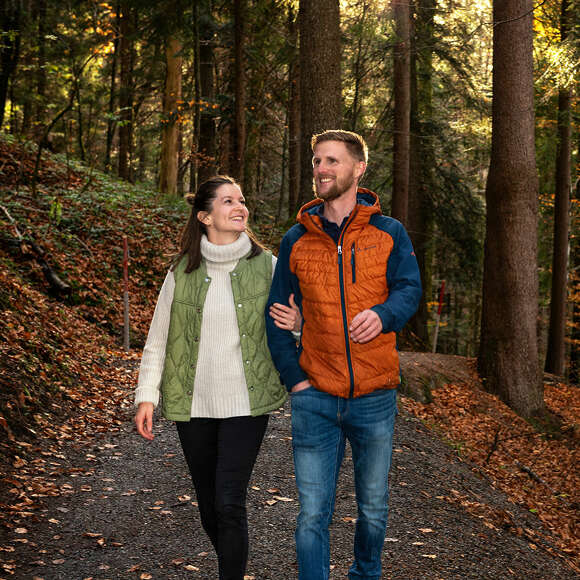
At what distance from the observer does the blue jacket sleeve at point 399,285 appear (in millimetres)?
3129

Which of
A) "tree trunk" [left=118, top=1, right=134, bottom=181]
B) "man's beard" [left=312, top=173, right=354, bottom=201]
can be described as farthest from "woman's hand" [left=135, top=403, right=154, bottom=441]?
"tree trunk" [left=118, top=1, right=134, bottom=181]

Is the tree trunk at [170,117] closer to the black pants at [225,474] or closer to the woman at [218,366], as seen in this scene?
the woman at [218,366]

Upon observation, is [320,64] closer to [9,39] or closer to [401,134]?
[401,134]

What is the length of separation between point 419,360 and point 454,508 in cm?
635

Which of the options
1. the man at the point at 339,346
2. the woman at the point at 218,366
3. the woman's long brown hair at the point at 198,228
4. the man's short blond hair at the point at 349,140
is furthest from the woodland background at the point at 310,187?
the man's short blond hair at the point at 349,140

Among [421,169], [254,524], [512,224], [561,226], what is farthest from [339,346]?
[421,169]

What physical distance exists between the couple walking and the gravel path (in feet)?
4.12

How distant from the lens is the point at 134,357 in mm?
11188

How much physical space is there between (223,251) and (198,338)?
1.69 ft

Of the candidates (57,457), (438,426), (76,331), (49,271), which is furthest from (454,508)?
(49,271)

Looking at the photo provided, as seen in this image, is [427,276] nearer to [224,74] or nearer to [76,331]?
[224,74]

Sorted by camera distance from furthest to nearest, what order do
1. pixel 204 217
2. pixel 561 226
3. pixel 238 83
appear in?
1. pixel 561 226
2. pixel 238 83
3. pixel 204 217

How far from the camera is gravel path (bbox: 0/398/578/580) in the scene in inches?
178

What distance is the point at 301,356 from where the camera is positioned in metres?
3.45
